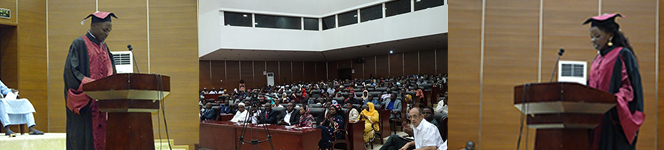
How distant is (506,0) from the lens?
342 cm

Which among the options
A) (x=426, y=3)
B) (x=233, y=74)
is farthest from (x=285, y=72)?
(x=426, y=3)

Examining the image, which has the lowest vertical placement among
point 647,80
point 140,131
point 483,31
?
point 140,131

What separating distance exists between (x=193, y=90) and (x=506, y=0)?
3482mm

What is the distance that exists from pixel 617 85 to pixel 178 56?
13.7 feet

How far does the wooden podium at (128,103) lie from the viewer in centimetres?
209

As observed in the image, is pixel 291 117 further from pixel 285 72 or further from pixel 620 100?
pixel 285 72

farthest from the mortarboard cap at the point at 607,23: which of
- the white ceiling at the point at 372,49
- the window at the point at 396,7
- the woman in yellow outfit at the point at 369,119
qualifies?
the window at the point at 396,7

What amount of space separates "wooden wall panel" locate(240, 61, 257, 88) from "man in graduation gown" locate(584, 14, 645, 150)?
19.0 metres

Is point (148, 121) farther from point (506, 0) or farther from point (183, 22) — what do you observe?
point (506, 0)

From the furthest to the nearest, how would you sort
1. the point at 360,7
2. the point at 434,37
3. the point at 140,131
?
1. the point at 360,7
2. the point at 434,37
3. the point at 140,131

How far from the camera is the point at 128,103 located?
2.15 metres

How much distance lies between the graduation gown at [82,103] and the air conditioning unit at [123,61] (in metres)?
2.22

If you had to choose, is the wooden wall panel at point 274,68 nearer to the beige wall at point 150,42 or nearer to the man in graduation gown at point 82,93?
the beige wall at point 150,42

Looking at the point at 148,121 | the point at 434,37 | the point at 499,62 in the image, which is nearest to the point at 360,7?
the point at 434,37
